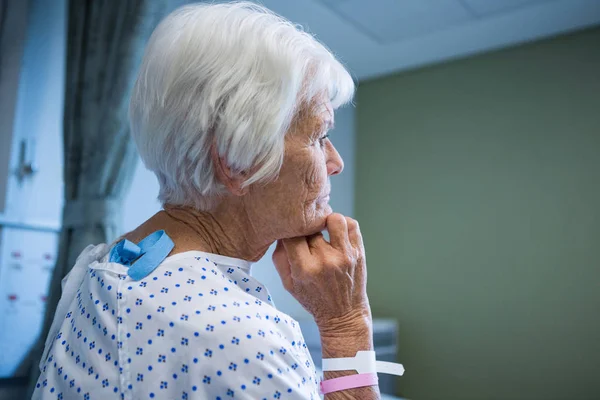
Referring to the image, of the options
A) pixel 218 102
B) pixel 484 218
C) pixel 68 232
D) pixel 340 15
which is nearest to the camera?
pixel 218 102

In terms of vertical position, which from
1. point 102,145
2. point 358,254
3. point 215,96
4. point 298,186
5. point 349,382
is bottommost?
point 349,382

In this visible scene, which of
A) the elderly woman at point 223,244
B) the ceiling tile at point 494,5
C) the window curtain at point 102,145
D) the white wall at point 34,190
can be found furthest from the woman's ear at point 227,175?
the ceiling tile at point 494,5

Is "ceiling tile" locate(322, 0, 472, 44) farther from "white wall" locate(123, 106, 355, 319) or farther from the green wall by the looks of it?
"white wall" locate(123, 106, 355, 319)

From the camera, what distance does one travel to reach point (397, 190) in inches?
128

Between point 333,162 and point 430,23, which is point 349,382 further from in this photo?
point 430,23

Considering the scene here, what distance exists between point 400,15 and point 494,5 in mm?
431

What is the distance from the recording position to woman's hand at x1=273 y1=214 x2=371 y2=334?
894mm

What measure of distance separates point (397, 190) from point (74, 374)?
276cm

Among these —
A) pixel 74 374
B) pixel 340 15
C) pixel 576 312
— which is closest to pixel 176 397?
pixel 74 374

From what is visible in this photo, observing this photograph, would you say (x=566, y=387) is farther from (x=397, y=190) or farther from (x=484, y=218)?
(x=397, y=190)

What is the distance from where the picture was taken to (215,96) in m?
0.74

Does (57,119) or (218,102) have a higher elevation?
(57,119)

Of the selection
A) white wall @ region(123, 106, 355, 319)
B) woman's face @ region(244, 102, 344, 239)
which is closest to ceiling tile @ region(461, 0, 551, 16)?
white wall @ region(123, 106, 355, 319)

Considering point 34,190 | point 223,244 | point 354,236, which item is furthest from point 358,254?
point 34,190
